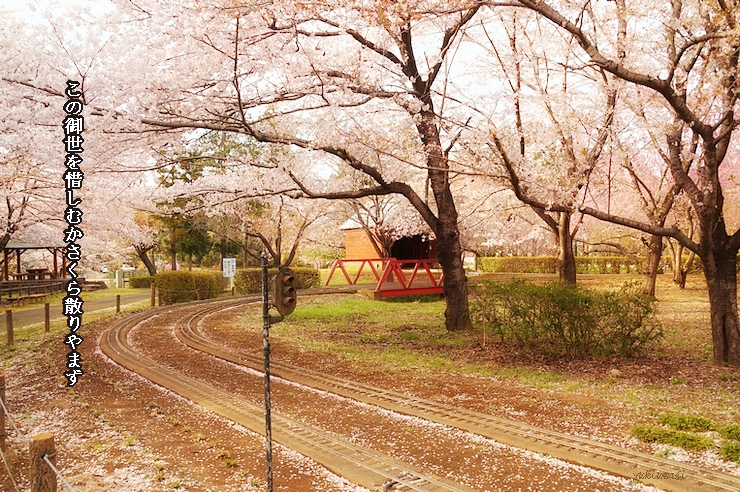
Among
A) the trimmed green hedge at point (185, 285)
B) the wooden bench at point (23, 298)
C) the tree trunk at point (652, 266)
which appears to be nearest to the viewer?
the tree trunk at point (652, 266)

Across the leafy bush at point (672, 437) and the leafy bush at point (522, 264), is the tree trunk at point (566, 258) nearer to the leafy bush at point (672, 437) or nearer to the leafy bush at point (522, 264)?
the leafy bush at point (672, 437)

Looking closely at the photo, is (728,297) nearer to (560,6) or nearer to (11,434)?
(560,6)

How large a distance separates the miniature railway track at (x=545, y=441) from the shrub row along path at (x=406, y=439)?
11 millimetres

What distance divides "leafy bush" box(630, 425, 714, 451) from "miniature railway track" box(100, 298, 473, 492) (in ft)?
7.83

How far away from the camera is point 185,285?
2331 centimetres

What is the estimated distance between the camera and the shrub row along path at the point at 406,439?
15.8ft

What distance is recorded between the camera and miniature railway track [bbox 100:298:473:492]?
4812 millimetres

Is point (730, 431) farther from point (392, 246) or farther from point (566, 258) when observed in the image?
point (392, 246)

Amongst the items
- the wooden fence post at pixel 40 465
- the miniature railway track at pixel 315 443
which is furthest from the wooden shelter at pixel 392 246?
the wooden fence post at pixel 40 465

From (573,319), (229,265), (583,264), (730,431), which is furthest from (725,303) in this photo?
(583,264)

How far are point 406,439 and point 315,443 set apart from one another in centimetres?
100

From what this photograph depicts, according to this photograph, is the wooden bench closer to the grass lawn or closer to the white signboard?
the white signboard

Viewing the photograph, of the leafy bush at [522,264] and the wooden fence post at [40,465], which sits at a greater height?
the leafy bush at [522,264]

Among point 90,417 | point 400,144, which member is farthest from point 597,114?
point 90,417
